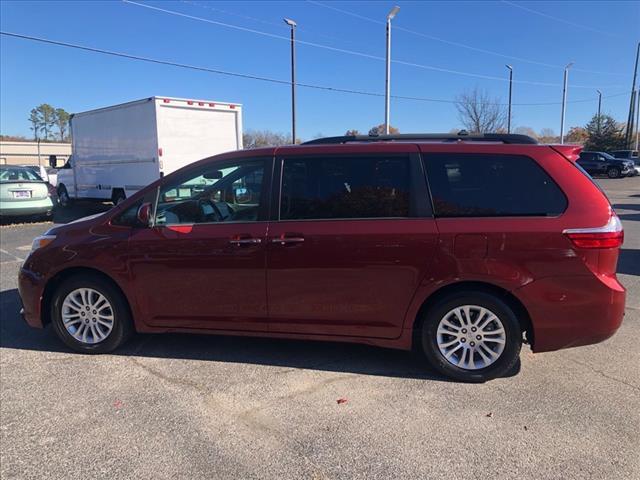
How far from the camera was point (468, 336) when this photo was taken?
12.1 ft

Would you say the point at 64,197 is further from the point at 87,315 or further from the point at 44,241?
the point at 87,315

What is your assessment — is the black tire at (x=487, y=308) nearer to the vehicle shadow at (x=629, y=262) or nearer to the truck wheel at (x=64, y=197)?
the vehicle shadow at (x=629, y=262)

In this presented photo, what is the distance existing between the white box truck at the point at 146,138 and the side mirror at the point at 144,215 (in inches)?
365

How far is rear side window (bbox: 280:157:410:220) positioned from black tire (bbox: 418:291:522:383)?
76 cm

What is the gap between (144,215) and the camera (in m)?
4.01

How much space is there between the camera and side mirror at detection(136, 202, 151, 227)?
13.2 ft

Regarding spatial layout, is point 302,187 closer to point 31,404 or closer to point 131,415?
point 131,415

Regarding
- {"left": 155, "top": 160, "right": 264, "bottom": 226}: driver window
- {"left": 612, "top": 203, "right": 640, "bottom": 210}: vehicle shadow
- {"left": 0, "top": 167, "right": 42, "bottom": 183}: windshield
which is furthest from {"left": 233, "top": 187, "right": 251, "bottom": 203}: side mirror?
{"left": 612, "top": 203, "right": 640, "bottom": 210}: vehicle shadow

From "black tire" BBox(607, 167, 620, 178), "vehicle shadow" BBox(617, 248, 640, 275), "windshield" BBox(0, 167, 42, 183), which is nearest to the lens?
"vehicle shadow" BBox(617, 248, 640, 275)

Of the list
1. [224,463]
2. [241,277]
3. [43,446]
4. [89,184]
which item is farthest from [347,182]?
[89,184]

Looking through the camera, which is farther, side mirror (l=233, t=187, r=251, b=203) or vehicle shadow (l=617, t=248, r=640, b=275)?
vehicle shadow (l=617, t=248, r=640, b=275)

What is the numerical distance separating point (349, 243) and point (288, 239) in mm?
471

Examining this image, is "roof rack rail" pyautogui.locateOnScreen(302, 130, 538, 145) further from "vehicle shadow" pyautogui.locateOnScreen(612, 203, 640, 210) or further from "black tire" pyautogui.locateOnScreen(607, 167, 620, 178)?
"black tire" pyautogui.locateOnScreen(607, 167, 620, 178)

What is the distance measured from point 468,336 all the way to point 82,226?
3.31 m
